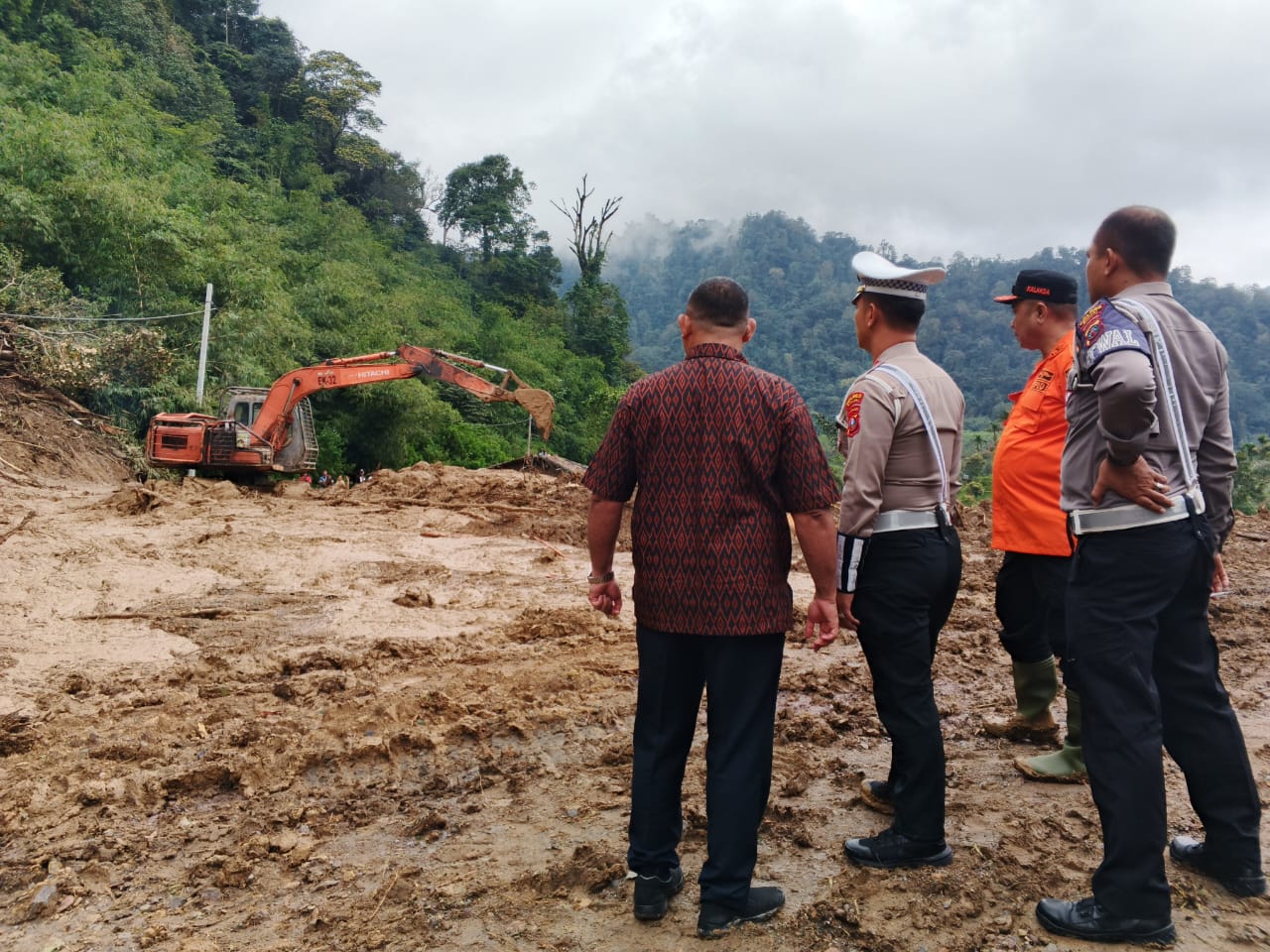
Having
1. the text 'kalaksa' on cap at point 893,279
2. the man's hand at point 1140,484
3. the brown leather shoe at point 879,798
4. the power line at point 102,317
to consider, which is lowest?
the brown leather shoe at point 879,798

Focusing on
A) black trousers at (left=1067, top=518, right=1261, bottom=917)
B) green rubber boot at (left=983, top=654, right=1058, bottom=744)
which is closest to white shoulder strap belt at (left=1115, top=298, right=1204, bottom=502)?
black trousers at (left=1067, top=518, right=1261, bottom=917)

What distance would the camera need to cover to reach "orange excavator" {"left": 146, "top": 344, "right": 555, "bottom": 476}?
48.8 ft

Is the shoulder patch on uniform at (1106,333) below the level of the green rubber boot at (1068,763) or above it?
above

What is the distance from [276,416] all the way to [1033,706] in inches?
582

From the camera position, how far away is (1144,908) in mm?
2223

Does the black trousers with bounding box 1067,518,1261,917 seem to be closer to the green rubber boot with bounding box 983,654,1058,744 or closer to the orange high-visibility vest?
the orange high-visibility vest

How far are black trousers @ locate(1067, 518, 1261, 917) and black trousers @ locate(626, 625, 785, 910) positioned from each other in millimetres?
866

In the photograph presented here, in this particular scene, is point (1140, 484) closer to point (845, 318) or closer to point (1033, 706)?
point (1033, 706)

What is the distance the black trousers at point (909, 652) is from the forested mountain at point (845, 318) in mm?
49248

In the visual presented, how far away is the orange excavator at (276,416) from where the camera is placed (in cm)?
1488

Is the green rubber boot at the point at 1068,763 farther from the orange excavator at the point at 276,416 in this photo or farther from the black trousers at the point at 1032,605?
the orange excavator at the point at 276,416

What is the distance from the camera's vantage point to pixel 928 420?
2.78 m

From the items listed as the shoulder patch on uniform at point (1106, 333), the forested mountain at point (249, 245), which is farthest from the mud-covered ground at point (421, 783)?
the forested mountain at point (249, 245)

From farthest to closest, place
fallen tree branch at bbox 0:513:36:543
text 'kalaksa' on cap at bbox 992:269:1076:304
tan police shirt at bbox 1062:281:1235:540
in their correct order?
fallen tree branch at bbox 0:513:36:543
text 'kalaksa' on cap at bbox 992:269:1076:304
tan police shirt at bbox 1062:281:1235:540
